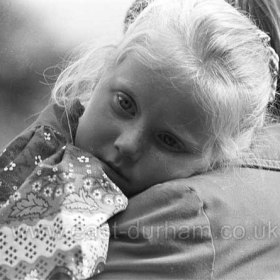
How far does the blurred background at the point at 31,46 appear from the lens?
49.2 inches

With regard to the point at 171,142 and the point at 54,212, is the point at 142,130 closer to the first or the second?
the point at 171,142

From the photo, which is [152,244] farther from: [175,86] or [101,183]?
[175,86]

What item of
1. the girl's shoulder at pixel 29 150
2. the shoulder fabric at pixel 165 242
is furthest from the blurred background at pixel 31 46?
the shoulder fabric at pixel 165 242

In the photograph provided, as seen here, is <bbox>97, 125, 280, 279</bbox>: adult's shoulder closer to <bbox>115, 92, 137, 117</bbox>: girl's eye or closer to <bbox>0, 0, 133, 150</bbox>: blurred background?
<bbox>115, 92, 137, 117</bbox>: girl's eye

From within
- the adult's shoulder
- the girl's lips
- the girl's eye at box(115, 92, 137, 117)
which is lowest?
the adult's shoulder

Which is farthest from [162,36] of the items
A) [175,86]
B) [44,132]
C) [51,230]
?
[51,230]

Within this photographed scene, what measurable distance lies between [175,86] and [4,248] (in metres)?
0.29

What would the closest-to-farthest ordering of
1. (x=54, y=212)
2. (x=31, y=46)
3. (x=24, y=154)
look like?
(x=54, y=212) → (x=24, y=154) → (x=31, y=46)

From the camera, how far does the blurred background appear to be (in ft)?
4.10

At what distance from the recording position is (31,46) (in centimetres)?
127

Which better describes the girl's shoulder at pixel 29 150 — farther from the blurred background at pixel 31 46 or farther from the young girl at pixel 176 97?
the blurred background at pixel 31 46

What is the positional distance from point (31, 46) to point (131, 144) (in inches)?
20.1

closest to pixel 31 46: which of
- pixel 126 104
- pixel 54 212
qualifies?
pixel 126 104

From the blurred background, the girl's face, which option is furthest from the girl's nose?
the blurred background
